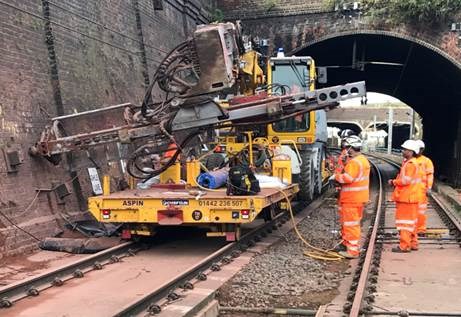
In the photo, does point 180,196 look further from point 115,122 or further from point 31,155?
point 31,155

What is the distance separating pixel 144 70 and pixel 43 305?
10944mm

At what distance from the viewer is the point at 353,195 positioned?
8438mm

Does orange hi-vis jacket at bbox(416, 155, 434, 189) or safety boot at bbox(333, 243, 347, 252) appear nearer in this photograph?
safety boot at bbox(333, 243, 347, 252)

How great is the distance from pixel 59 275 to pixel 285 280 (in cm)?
279

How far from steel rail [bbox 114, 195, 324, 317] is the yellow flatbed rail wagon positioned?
46 centimetres

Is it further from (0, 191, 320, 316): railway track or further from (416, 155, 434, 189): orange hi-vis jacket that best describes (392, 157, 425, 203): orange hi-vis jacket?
(0, 191, 320, 316): railway track

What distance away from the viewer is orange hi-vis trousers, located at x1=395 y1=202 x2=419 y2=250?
28.9 feet

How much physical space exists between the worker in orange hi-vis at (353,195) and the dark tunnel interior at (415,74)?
13.0 meters

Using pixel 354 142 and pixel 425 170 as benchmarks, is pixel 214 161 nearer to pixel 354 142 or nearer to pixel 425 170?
pixel 354 142

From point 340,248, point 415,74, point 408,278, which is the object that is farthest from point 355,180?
point 415,74

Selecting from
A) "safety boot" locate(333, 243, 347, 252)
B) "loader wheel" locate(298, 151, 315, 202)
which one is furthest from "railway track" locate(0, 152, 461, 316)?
"loader wheel" locate(298, 151, 315, 202)

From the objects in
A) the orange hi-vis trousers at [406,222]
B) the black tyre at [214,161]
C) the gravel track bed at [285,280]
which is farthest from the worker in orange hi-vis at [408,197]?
the black tyre at [214,161]

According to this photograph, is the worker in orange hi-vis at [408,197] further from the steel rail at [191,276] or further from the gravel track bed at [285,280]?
the steel rail at [191,276]

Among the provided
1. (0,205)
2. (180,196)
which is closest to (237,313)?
(180,196)
